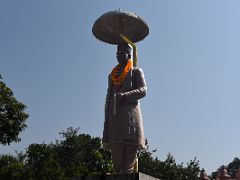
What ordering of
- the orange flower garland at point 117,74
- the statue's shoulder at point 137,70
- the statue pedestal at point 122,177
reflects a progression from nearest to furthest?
1. the statue pedestal at point 122,177
2. the orange flower garland at point 117,74
3. the statue's shoulder at point 137,70

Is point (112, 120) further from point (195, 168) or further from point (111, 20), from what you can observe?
point (195, 168)

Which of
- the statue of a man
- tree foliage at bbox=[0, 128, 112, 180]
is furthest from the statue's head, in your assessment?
tree foliage at bbox=[0, 128, 112, 180]

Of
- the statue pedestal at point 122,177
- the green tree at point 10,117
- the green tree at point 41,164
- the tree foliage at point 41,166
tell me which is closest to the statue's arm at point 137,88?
the statue pedestal at point 122,177

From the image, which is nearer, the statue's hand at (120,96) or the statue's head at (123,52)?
the statue's hand at (120,96)

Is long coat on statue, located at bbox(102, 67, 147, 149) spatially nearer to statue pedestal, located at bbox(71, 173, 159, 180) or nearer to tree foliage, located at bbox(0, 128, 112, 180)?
statue pedestal, located at bbox(71, 173, 159, 180)

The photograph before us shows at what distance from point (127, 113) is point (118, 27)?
2.27 meters

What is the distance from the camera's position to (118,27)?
10.2 meters

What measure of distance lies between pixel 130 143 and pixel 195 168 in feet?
112

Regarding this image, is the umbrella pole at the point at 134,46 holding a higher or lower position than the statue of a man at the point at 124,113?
higher

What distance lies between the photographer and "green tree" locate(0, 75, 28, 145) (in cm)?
2495

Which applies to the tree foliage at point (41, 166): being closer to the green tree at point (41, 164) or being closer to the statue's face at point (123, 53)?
the green tree at point (41, 164)

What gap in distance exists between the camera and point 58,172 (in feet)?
129

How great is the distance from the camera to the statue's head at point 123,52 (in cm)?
985

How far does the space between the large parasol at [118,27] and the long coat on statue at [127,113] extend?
3.56 ft
